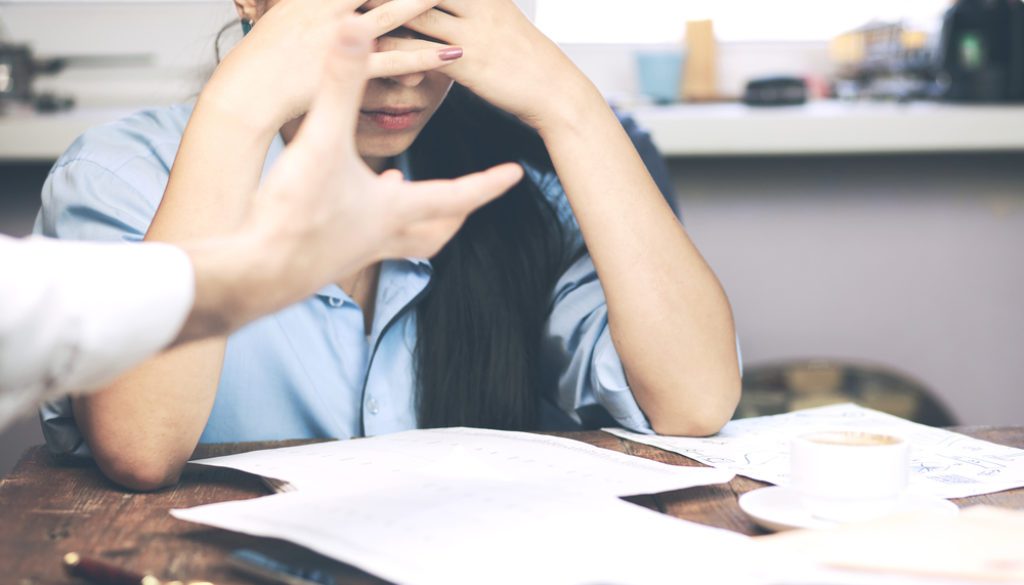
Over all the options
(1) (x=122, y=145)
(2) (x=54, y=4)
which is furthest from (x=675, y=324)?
(2) (x=54, y=4)

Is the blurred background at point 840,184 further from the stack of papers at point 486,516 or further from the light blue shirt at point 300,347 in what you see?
the stack of papers at point 486,516

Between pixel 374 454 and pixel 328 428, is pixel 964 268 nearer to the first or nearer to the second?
pixel 328 428

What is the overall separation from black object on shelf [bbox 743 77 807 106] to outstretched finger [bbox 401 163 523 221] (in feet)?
4.89

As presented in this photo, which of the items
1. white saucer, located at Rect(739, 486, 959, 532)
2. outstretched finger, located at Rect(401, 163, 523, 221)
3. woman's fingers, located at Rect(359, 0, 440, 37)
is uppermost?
woman's fingers, located at Rect(359, 0, 440, 37)

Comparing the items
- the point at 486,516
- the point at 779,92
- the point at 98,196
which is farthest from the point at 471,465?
the point at 779,92

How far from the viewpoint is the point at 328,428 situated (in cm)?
99

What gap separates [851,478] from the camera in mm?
588

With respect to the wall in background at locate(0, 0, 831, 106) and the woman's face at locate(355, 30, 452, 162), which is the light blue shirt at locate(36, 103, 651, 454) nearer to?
the woman's face at locate(355, 30, 452, 162)

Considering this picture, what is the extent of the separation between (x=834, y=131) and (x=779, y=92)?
0.19 metres

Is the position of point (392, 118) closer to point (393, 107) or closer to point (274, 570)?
point (393, 107)

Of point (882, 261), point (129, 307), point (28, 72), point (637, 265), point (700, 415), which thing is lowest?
point (882, 261)

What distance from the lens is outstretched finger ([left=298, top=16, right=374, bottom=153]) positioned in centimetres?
49

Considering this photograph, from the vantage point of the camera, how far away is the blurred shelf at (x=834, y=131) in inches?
69.7

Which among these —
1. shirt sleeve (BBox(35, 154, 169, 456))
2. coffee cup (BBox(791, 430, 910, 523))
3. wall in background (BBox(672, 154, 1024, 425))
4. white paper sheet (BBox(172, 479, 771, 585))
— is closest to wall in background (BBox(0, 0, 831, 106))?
wall in background (BBox(672, 154, 1024, 425))
